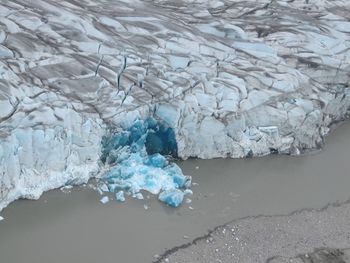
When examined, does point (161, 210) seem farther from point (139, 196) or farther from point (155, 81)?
point (155, 81)

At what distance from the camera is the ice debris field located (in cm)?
937

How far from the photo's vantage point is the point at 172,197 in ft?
30.1

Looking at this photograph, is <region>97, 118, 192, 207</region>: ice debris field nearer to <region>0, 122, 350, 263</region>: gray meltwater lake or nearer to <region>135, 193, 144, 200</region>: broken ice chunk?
<region>135, 193, 144, 200</region>: broken ice chunk

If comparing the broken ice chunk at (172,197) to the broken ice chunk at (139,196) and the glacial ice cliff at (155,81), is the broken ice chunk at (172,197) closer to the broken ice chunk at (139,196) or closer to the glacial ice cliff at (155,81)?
the broken ice chunk at (139,196)

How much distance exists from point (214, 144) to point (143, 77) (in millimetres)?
1735

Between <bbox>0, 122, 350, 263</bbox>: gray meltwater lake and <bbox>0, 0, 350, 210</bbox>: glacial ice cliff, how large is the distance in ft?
1.13

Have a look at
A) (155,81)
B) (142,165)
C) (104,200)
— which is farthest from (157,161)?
(155,81)

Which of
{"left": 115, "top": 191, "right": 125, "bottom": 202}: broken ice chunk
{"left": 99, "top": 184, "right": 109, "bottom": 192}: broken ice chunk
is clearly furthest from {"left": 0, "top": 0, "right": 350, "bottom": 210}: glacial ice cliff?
{"left": 115, "top": 191, "right": 125, "bottom": 202}: broken ice chunk

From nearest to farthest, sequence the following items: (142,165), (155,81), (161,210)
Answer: (161,210)
(142,165)
(155,81)

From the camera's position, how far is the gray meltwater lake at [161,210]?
8.12 m

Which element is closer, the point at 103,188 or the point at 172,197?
the point at 172,197

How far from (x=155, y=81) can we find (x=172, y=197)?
8.38 ft

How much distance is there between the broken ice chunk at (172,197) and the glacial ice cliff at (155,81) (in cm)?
118

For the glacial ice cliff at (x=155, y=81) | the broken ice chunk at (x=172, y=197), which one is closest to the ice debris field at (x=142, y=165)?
the broken ice chunk at (x=172, y=197)
